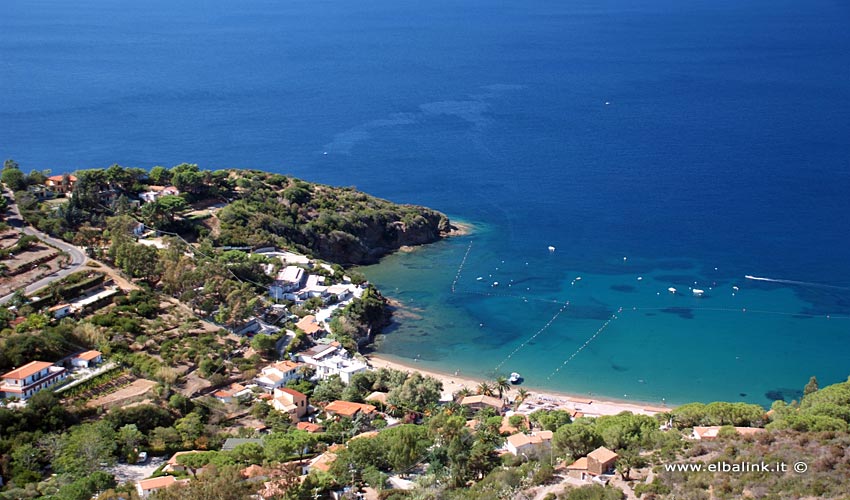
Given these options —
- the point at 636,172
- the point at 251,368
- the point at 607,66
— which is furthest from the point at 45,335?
the point at 607,66

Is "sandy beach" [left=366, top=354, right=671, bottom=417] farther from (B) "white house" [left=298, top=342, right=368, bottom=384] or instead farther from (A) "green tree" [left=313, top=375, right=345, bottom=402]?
(A) "green tree" [left=313, top=375, right=345, bottom=402]

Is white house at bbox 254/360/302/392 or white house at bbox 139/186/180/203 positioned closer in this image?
white house at bbox 254/360/302/392

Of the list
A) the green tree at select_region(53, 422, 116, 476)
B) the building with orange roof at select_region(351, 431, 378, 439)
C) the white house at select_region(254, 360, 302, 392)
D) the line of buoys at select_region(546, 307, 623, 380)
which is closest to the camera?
the green tree at select_region(53, 422, 116, 476)

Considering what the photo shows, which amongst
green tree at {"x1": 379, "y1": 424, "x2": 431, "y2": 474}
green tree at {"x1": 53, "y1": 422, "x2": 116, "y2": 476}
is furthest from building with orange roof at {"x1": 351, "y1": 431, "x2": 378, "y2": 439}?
green tree at {"x1": 53, "y1": 422, "x2": 116, "y2": 476}

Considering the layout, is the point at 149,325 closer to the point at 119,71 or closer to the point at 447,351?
the point at 447,351

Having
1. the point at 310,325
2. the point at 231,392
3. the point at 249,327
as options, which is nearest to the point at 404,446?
the point at 231,392
